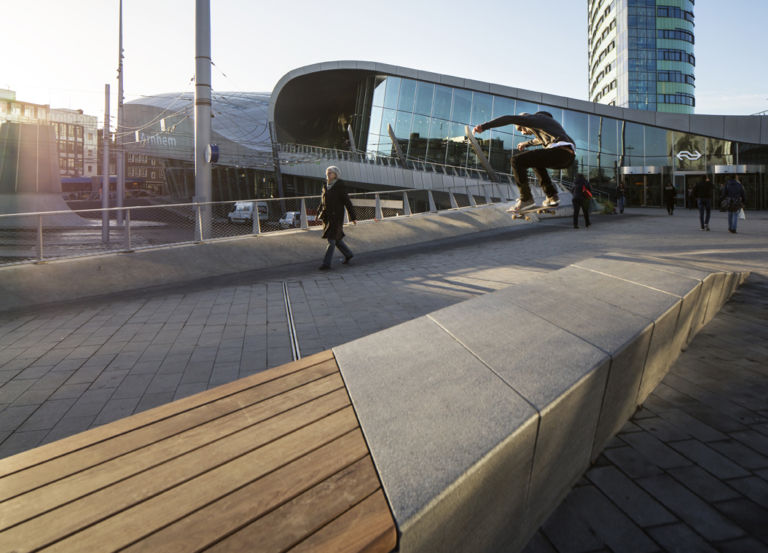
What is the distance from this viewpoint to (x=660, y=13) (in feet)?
244

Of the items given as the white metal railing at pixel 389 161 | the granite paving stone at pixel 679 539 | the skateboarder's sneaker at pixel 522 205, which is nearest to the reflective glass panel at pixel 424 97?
the white metal railing at pixel 389 161

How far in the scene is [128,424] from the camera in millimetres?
2438

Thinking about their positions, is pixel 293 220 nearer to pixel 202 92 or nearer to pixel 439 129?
pixel 202 92

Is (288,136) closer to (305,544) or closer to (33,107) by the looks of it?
(305,544)

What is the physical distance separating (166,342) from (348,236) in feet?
24.6

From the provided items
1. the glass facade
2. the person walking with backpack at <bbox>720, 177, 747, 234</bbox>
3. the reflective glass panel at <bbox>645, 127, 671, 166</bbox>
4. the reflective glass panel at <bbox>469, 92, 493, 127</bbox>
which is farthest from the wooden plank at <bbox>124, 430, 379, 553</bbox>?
the reflective glass panel at <bbox>645, 127, 671, 166</bbox>

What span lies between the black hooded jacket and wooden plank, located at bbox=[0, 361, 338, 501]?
14.2 feet

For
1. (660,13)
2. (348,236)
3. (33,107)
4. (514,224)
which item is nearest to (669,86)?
(660,13)

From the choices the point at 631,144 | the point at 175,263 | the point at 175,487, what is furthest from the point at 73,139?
the point at 175,487

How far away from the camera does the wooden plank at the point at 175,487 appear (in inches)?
65.6

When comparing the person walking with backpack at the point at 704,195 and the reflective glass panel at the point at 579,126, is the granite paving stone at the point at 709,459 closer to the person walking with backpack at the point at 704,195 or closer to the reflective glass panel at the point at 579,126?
the person walking with backpack at the point at 704,195

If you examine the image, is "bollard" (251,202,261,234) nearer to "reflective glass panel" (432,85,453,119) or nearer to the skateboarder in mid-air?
the skateboarder in mid-air

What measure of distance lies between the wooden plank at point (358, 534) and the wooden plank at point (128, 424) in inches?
49.2

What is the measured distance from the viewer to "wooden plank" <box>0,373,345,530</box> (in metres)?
1.82
